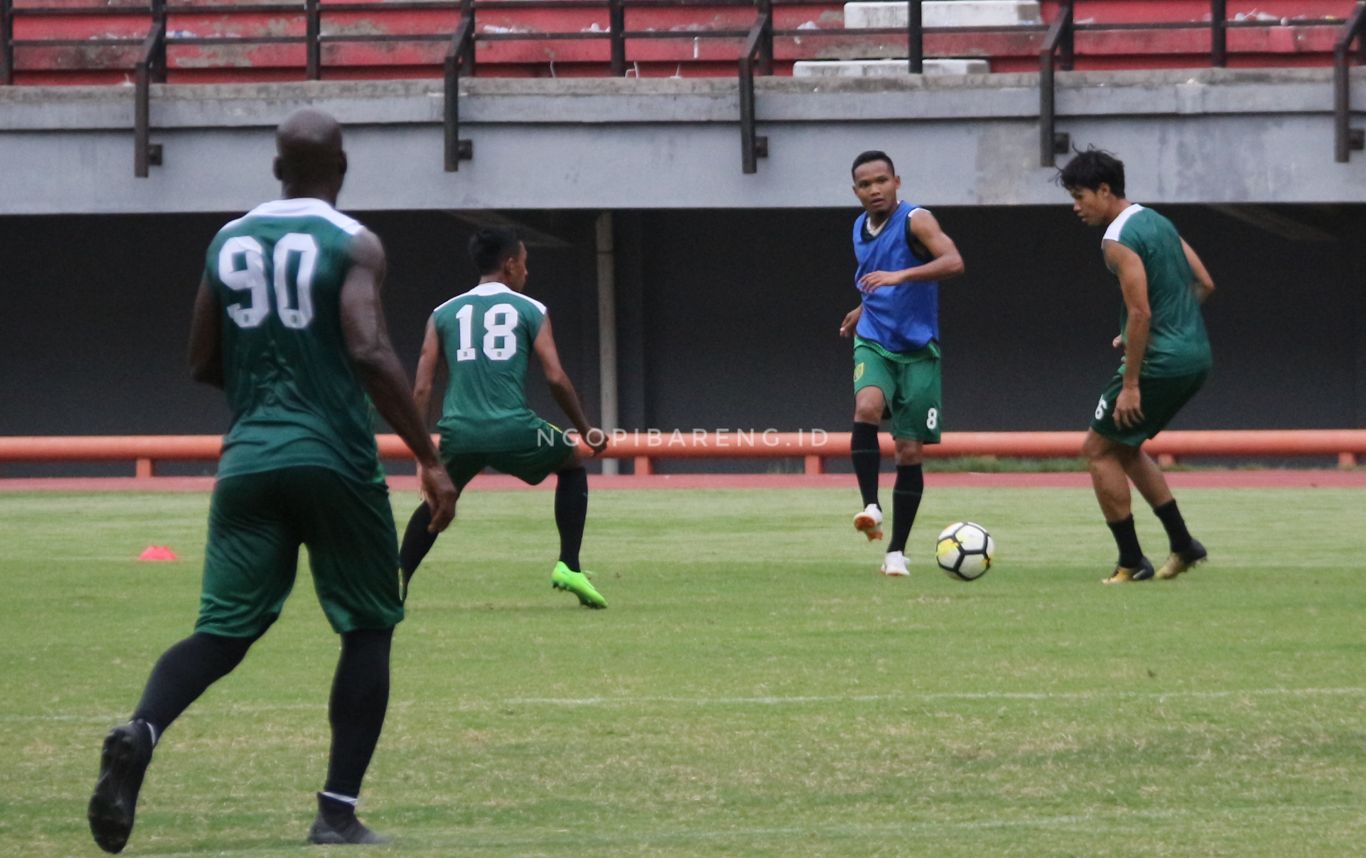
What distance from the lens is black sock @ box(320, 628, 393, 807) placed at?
512cm

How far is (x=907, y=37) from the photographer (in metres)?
23.0

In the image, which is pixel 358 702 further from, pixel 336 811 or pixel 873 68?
pixel 873 68

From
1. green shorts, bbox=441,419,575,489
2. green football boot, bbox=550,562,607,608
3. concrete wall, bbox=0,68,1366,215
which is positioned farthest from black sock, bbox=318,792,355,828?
concrete wall, bbox=0,68,1366,215

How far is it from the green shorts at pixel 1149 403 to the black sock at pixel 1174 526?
0.38m

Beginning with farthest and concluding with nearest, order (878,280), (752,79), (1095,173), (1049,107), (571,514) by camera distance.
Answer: (752,79) → (1049,107) → (878,280) → (1095,173) → (571,514)

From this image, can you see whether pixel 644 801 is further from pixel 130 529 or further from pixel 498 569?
pixel 130 529

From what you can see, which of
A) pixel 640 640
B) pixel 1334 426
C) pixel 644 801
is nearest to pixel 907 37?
pixel 1334 426

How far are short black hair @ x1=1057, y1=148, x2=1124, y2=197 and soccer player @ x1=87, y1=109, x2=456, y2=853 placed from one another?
607 centimetres

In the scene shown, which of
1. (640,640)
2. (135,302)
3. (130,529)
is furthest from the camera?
(135,302)

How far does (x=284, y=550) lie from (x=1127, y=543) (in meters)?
6.58

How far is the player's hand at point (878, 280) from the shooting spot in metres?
11.1

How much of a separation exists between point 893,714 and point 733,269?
735 inches

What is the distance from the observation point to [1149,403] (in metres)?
10.7

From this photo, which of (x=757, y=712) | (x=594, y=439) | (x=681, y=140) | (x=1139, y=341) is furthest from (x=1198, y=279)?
(x=681, y=140)
